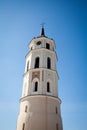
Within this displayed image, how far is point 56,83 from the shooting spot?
28.0 meters

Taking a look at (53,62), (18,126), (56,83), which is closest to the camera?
(18,126)

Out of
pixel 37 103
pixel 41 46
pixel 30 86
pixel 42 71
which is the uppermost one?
pixel 41 46

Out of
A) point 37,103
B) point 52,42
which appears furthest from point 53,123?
point 52,42

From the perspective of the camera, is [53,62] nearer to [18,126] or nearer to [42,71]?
[42,71]

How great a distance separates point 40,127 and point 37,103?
3.68m

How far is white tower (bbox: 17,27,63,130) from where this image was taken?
73.4 ft

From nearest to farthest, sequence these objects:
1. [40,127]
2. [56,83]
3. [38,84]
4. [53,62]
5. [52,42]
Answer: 1. [40,127]
2. [38,84]
3. [56,83]
4. [53,62]
5. [52,42]

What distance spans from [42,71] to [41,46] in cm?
684

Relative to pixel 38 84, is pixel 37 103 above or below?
below

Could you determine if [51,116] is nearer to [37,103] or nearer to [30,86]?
[37,103]

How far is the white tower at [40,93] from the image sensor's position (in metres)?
22.4

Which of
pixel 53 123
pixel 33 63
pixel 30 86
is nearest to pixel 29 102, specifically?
pixel 30 86

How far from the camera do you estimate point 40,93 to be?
24797 millimetres

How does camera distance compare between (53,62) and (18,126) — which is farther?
(53,62)
